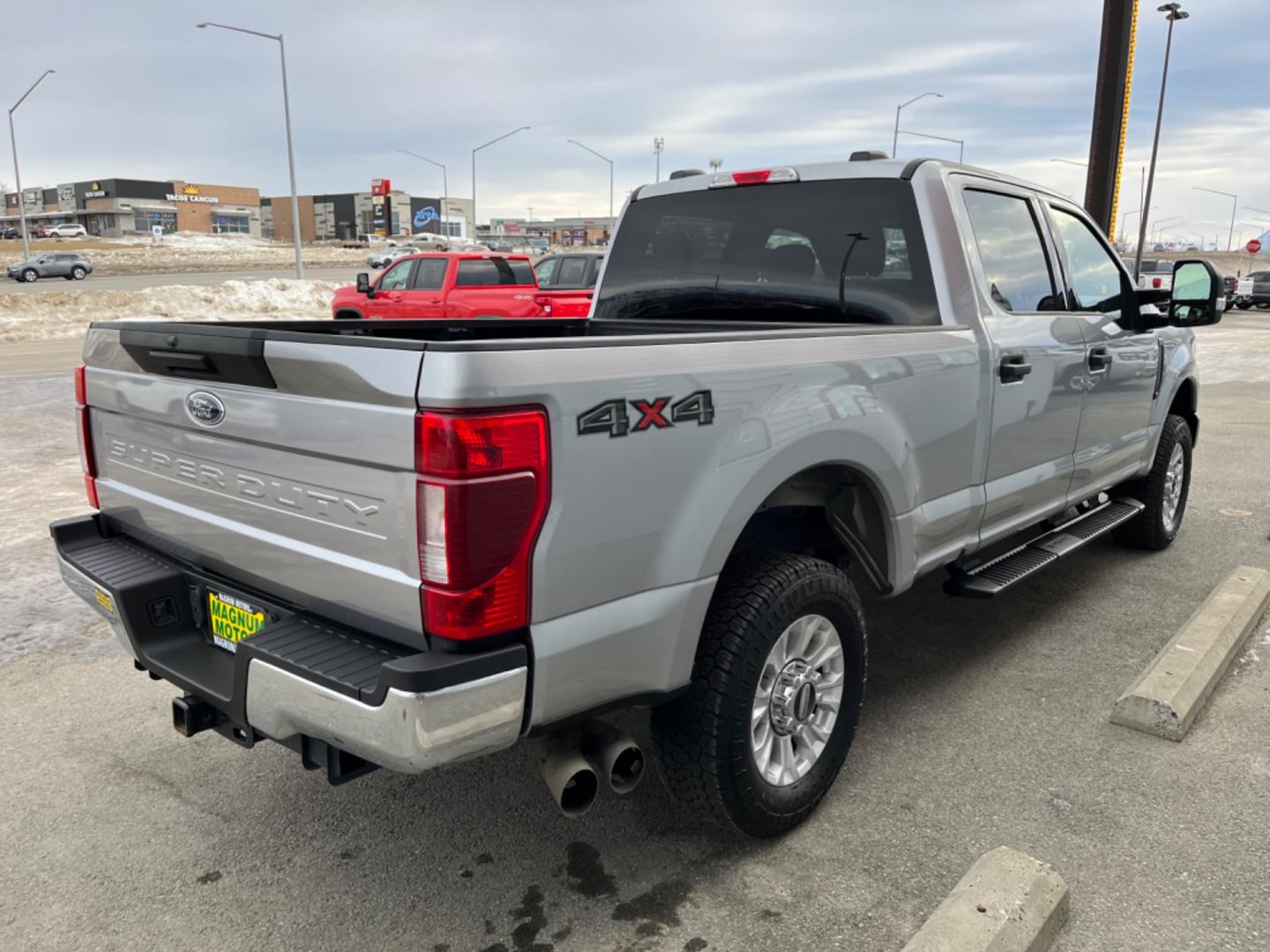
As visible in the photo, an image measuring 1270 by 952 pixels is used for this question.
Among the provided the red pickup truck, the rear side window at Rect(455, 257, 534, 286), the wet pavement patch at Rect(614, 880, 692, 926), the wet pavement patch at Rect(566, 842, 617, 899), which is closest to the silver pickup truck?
the wet pavement patch at Rect(614, 880, 692, 926)

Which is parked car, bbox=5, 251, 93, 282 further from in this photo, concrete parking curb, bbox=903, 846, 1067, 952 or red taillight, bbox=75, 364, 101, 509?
concrete parking curb, bbox=903, 846, 1067, 952

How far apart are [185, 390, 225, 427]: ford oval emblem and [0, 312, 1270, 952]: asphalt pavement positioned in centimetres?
129

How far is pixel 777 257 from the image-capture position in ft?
13.2

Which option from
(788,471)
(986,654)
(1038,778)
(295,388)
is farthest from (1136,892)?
(295,388)

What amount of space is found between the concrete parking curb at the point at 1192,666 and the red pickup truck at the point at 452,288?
12588mm

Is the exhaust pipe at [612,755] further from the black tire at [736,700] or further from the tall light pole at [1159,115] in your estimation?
the tall light pole at [1159,115]

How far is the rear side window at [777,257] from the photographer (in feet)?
12.2

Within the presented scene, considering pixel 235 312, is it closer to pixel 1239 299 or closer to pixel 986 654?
pixel 986 654

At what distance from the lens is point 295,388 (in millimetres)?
2277

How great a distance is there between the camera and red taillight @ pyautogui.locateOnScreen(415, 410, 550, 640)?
2.03 m

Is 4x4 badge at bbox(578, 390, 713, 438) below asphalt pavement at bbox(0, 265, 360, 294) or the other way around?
the other way around

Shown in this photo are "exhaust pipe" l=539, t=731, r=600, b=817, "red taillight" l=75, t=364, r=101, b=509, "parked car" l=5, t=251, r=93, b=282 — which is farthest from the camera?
"parked car" l=5, t=251, r=93, b=282

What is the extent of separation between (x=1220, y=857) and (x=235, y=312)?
990 inches

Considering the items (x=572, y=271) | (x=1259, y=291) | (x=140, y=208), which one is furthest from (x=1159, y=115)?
(x=140, y=208)
